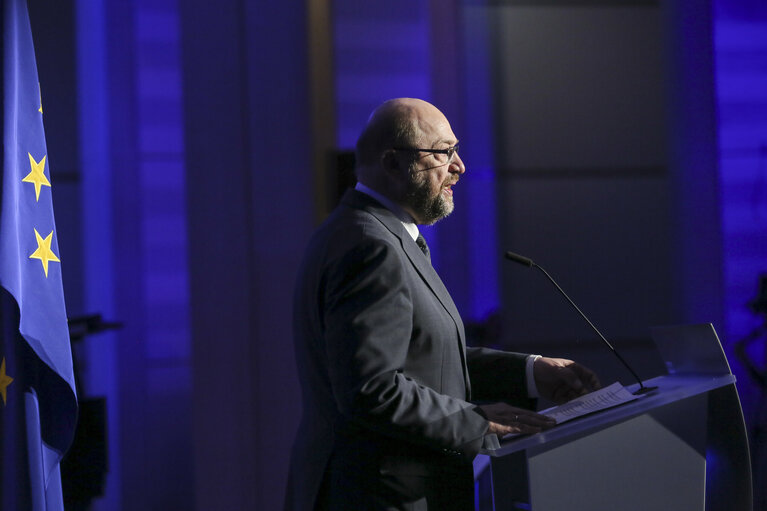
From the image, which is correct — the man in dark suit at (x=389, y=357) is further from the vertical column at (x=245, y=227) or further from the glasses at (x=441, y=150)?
the vertical column at (x=245, y=227)

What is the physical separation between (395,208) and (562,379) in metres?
0.50

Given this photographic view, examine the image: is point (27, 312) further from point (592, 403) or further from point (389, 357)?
point (592, 403)

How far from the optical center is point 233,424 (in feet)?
8.75

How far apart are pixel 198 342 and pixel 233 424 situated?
0.34 m

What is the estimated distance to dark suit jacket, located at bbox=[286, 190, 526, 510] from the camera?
Answer: 3.78ft

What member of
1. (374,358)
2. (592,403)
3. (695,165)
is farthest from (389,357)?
(695,165)

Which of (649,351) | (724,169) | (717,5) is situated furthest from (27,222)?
(717,5)

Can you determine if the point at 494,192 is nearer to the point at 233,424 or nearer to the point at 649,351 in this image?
the point at 649,351

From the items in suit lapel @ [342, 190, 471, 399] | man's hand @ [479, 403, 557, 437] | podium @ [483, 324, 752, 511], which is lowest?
podium @ [483, 324, 752, 511]

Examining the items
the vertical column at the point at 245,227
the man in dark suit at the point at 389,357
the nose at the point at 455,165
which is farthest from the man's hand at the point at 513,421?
the vertical column at the point at 245,227

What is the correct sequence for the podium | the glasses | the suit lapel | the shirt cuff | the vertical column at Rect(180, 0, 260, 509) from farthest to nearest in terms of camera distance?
the vertical column at Rect(180, 0, 260, 509)
the shirt cuff
the glasses
the suit lapel
the podium

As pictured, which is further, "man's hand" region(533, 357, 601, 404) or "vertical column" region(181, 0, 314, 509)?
"vertical column" region(181, 0, 314, 509)

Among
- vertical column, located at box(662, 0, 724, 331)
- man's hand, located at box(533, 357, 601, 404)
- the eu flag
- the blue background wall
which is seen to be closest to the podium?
man's hand, located at box(533, 357, 601, 404)

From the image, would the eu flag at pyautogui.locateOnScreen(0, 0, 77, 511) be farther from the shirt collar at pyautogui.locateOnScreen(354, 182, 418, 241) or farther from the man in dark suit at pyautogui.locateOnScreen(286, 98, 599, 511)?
the shirt collar at pyautogui.locateOnScreen(354, 182, 418, 241)
